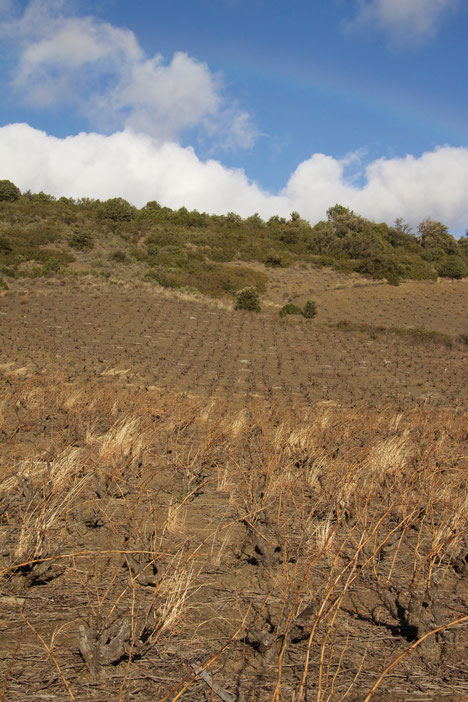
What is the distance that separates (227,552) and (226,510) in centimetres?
73

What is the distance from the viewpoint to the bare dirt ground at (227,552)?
1.80m

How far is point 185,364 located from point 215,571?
36.2ft

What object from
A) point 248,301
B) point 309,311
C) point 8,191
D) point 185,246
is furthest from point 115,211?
point 309,311

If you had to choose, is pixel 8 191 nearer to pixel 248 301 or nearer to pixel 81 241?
pixel 81 241

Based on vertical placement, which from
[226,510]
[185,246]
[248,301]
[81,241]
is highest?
[185,246]

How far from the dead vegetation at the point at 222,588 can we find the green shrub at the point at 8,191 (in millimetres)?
49228

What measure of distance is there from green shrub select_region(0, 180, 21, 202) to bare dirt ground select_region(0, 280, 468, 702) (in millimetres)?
44138

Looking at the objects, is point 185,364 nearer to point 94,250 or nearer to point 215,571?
point 215,571

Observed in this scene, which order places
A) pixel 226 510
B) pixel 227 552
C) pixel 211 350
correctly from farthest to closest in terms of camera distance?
pixel 211 350 → pixel 226 510 → pixel 227 552

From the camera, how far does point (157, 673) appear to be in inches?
70.8

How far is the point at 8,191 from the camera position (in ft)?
150

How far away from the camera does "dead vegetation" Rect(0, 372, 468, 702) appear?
1770 millimetres

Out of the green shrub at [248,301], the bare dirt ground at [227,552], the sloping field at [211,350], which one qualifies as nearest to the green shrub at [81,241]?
the sloping field at [211,350]

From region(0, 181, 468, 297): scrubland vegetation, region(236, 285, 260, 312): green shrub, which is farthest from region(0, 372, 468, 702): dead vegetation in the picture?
region(0, 181, 468, 297): scrubland vegetation
